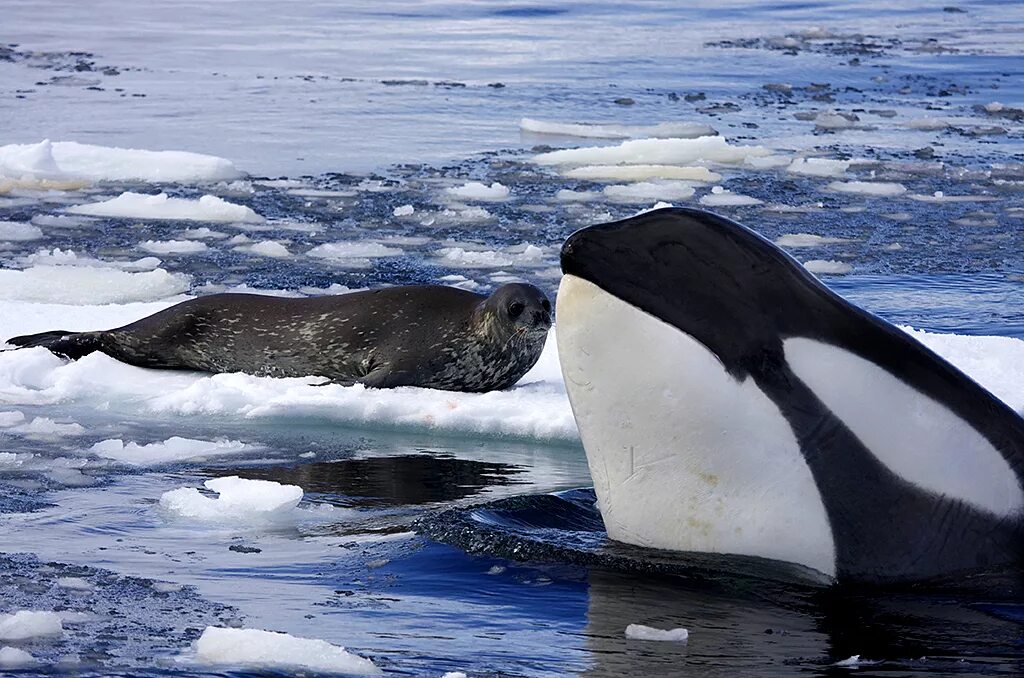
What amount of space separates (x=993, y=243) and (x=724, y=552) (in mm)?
8357

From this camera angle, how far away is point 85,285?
9.87 metres

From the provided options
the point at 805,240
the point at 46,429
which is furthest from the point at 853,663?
the point at 805,240

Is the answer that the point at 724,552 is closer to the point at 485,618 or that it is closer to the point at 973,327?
the point at 485,618

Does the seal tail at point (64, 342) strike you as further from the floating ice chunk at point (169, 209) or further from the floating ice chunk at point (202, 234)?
the floating ice chunk at point (169, 209)

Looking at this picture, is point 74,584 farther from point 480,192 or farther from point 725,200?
point 725,200

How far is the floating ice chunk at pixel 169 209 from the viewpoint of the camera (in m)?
12.1

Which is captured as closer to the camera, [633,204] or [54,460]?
[54,460]

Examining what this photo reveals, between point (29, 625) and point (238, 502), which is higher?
point (29, 625)

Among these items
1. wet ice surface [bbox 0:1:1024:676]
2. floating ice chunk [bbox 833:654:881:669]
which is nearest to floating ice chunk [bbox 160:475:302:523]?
wet ice surface [bbox 0:1:1024:676]

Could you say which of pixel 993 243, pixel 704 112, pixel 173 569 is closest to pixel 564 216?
pixel 993 243

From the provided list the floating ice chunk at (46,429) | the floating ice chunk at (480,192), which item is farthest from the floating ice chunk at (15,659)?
the floating ice chunk at (480,192)

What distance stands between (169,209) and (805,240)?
14.6ft

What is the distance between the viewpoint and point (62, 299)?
31.3ft

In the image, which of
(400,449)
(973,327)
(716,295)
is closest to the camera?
(716,295)
